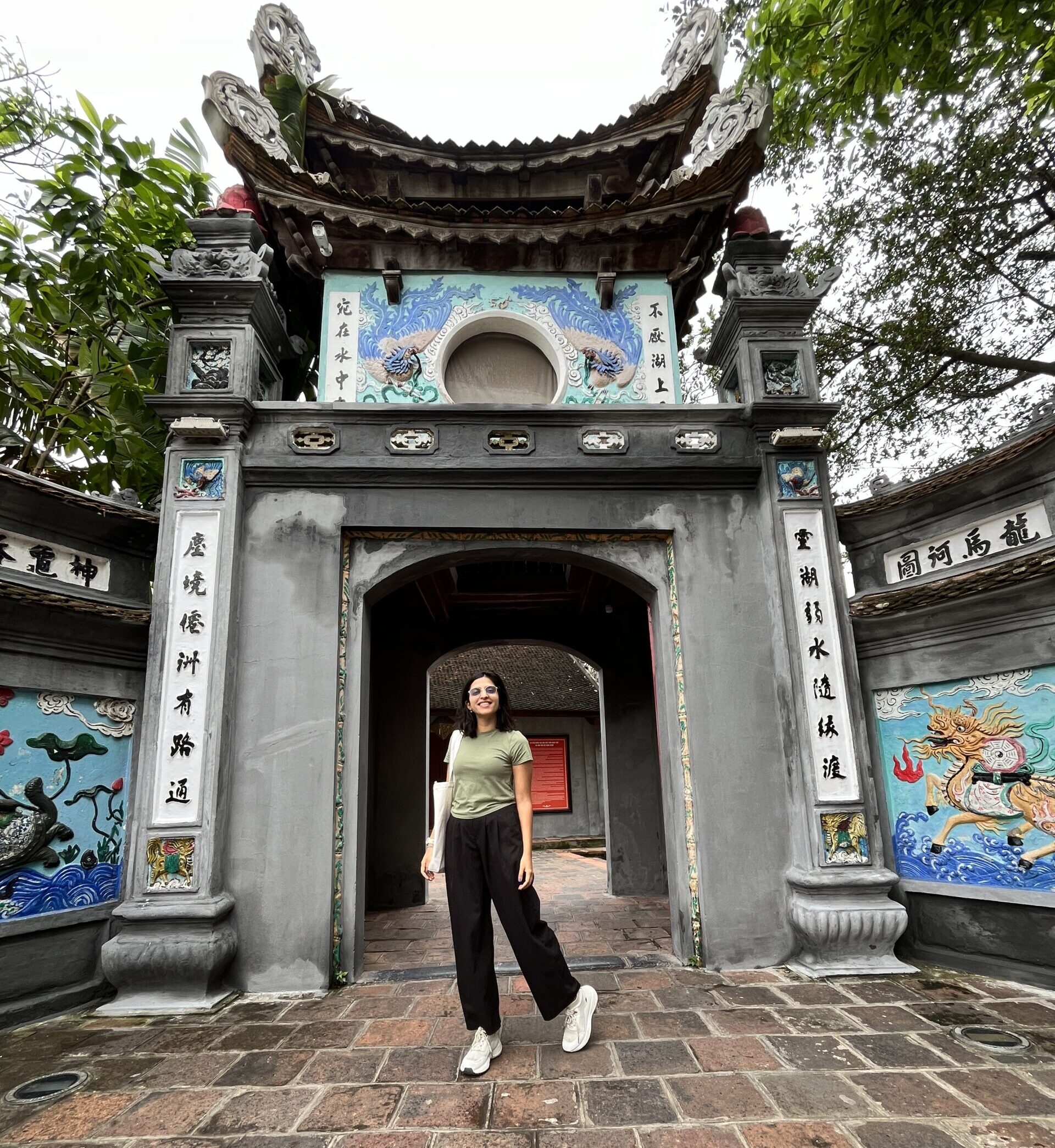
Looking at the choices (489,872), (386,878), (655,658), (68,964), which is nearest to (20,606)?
(68,964)

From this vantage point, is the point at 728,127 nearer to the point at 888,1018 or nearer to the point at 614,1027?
the point at 888,1018

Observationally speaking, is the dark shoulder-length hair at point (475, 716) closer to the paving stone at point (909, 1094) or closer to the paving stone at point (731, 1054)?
the paving stone at point (731, 1054)

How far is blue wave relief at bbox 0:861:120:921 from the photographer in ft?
12.1

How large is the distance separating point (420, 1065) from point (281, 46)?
7.22 metres

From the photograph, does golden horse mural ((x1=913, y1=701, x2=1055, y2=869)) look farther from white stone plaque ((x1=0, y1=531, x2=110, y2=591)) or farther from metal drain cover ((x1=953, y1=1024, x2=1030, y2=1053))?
white stone plaque ((x1=0, y1=531, x2=110, y2=591))

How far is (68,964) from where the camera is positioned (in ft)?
12.7

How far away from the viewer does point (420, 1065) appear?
9.73 feet

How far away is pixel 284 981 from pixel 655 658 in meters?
2.91

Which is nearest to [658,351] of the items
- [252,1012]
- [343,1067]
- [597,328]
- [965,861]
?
[597,328]

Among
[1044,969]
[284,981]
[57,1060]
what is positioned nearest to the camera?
[57,1060]

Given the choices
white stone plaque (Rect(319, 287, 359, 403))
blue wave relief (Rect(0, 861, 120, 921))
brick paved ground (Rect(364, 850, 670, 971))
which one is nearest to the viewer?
blue wave relief (Rect(0, 861, 120, 921))

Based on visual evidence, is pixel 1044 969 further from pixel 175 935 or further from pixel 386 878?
pixel 386 878

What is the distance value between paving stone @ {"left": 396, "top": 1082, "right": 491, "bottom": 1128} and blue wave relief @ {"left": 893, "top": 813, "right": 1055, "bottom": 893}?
295 cm

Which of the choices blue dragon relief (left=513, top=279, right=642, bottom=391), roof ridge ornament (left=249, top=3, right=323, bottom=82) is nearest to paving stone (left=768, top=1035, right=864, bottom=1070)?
blue dragon relief (left=513, top=279, right=642, bottom=391)
